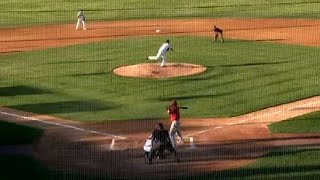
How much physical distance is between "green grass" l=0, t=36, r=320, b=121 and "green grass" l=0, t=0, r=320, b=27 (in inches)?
312

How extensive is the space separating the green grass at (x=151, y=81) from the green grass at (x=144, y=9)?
7.92 metres

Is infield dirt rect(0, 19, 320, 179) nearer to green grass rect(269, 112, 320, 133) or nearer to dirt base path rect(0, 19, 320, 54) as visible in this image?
green grass rect(269, 112, 320, 133)

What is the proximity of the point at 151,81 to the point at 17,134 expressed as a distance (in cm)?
582

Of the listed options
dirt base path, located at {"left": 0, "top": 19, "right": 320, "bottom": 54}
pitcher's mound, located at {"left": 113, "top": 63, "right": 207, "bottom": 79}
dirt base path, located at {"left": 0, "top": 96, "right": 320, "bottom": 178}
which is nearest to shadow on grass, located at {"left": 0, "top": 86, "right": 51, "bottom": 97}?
dirt base path, located at {"left": 0, "top": 96, "right": 320, "bottom": 178}

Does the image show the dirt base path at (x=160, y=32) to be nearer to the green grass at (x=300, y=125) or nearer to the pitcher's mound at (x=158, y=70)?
the pitcher's mound at (x=158, y=70)

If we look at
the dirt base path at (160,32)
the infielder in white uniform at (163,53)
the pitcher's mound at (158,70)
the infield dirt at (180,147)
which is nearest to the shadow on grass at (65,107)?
the infield dirt at (180,147)

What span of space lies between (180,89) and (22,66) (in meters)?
6.41

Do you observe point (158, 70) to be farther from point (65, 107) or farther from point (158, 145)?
point (158, 145)

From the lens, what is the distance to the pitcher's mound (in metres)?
20.1

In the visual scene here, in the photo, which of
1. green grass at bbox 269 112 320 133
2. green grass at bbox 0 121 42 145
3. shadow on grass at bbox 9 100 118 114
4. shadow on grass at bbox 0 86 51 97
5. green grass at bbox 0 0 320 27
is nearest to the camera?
green grass at bbox 0 121 42 145

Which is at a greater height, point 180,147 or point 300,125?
point 300,125

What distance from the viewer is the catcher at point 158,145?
42.0 feet

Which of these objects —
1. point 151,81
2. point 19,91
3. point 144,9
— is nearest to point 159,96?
point 151,81

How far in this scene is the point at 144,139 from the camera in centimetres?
1420
